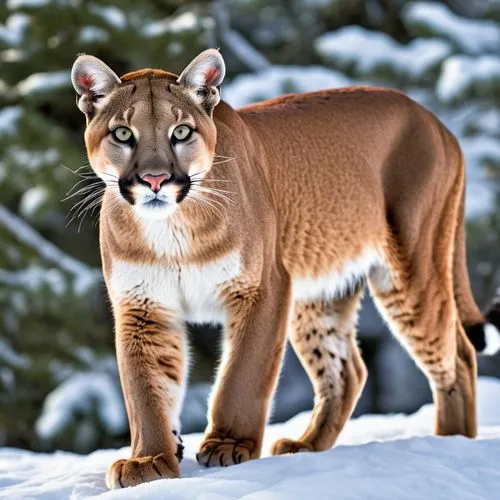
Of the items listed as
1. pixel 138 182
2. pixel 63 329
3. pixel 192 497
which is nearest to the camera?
pixel 192 497

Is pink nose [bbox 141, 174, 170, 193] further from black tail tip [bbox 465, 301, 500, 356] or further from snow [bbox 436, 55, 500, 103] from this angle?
snow [bbox 436, 55, 500, 103]

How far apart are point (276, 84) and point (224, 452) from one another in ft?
20.1

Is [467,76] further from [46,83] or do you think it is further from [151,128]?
[151,128]

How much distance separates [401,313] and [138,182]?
5.71 ft

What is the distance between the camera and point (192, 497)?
397cm

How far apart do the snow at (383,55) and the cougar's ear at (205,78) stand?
5510 mm

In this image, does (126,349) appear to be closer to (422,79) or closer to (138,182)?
(138,182)

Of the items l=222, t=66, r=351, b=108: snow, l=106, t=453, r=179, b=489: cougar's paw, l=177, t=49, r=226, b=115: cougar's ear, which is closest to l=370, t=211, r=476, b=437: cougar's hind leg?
l=177, t=49, r=226, b=115: cougar's ear

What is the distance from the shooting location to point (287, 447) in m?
5.34

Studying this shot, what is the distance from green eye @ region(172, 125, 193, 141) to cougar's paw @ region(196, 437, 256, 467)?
1.10m

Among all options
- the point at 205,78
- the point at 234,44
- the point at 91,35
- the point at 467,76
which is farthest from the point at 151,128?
the point at 234,44

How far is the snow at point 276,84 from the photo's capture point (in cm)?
1020

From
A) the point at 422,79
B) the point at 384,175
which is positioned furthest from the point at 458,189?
the point at 422,79

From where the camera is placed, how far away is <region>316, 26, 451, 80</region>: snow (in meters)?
10.2
